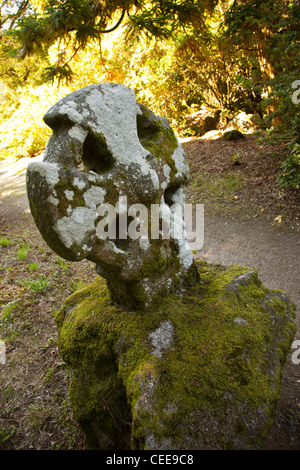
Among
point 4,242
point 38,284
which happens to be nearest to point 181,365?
point 38,284

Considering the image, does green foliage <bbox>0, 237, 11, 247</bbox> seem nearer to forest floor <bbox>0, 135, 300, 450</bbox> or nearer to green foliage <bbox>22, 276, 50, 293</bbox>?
forest floor <bbox>0, 135, 300, 450</bbox>

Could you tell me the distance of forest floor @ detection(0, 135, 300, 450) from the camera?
2.49 m

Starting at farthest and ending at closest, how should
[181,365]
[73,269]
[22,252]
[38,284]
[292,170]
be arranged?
[292,170] → [22,252] → [73,269] → [38,284] → [181,365]

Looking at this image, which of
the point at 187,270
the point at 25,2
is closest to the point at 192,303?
the point at 187,270

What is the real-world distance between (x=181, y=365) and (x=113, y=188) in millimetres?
1285

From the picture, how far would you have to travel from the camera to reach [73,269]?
5.07 metres

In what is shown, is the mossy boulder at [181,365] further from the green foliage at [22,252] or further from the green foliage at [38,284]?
the green foliage at [22,252]

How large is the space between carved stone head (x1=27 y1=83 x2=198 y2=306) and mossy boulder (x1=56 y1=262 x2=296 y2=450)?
10.7 inches

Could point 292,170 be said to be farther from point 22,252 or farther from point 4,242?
point 4,242

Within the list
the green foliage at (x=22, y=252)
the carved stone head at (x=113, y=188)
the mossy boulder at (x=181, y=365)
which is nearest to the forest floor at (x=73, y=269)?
the green foliage at (x=22, y=252)

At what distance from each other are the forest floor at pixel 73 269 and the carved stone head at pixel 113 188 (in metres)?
1.28

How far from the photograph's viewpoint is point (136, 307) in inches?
91.9

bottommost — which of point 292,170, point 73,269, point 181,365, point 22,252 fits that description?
point 73,269

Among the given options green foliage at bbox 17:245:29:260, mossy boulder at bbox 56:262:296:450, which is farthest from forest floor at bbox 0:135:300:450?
mossy boulder at bbox 56:262:296:450
